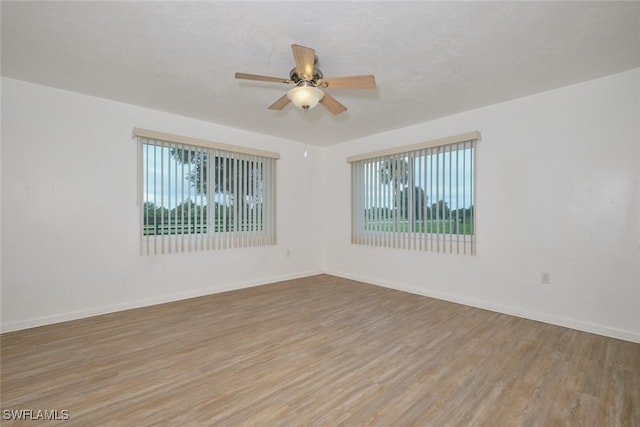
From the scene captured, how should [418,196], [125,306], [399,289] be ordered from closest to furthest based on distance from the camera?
1. [125,306]
2. [418,196]
3. [399,289]

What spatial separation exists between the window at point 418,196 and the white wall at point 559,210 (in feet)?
0.56

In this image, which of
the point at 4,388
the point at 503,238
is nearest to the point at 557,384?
the point at 503,238

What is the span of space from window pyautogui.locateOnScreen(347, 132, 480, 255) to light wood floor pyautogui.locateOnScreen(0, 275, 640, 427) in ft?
3.97

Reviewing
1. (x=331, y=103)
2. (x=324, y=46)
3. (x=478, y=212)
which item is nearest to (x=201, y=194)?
(x=331, y=103)

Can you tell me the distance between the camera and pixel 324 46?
2.36m

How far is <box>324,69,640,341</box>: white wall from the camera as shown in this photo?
9.28 feet

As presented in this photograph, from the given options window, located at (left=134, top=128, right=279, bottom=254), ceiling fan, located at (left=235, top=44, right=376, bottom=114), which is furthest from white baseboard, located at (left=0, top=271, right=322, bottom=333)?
ceiling fan, located at (left=235, top=44, right=376, bottom=114)

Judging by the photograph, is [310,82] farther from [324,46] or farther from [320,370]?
[320,370]

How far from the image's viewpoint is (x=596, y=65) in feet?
8.83

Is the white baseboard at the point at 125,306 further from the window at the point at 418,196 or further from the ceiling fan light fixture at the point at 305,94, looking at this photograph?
the ceiling fan light fixture at the point at 305,94

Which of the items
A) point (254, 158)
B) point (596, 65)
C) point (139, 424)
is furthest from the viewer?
point (254, 158)

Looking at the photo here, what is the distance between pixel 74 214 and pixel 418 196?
14.6 feet

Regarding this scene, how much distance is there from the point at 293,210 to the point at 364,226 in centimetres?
135

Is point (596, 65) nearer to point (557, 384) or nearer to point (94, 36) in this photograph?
point (557, 384)
